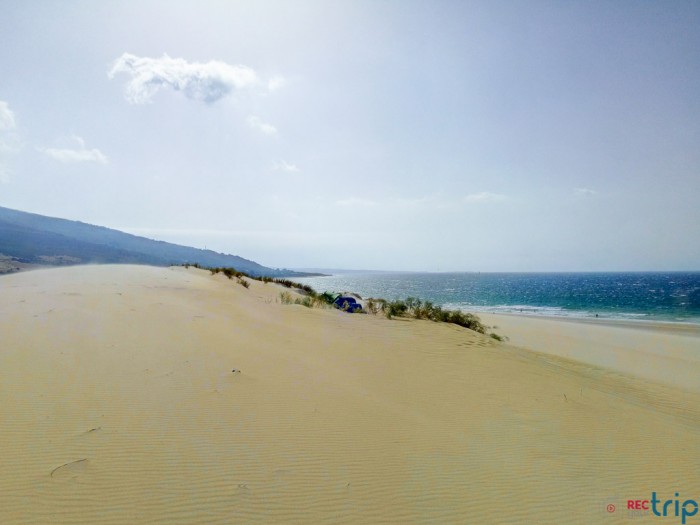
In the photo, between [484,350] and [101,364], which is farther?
[484,350]

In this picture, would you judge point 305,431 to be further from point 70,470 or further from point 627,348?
point 627,348

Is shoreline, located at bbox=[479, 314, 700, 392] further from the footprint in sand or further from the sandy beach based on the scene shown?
the footprint in sand

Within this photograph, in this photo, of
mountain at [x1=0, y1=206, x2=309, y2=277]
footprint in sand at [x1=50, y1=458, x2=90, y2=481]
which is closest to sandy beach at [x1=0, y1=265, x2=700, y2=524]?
footprint in sand at [x1=50, y1=458, x2=90, y2=481]

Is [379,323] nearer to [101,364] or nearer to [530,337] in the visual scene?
[101,364]

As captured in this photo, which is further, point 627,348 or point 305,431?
point 627,348

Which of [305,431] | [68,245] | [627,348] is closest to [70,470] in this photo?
[305,431]

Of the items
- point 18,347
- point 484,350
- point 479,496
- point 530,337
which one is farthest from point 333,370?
point 530,337
